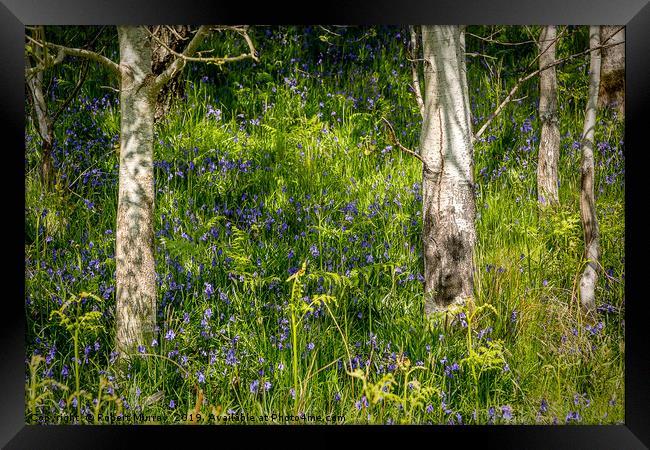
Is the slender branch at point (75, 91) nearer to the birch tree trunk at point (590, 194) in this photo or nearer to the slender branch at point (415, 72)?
the slender branch at point (415, 72)

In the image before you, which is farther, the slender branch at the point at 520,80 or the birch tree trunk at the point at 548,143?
the birch tree trunk at the point at 548,143

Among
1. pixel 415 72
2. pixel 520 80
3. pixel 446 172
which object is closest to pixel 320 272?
pixel 446 172

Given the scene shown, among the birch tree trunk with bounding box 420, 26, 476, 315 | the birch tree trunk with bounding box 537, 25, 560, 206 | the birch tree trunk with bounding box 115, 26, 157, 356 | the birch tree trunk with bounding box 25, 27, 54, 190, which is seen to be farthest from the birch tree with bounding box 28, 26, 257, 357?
the birch tree trunk with bounding box 537, 25, 560, 206

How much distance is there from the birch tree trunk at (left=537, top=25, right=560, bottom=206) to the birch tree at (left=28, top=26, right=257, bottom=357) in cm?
178

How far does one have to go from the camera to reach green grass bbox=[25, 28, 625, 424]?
4215 millimetres

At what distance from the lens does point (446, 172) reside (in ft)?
14.1

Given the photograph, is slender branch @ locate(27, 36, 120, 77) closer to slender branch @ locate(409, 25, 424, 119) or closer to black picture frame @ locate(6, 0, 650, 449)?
black picture frame @ locate(6, 0, 650, 449)

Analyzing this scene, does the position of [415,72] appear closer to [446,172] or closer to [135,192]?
[446,172]

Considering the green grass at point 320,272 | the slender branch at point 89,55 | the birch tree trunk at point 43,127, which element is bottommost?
the green grass at point 320,272

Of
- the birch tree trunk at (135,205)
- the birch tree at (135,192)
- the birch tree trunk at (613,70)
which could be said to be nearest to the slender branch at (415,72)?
the birch tree at (135,192)

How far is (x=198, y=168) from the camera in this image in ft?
16.2

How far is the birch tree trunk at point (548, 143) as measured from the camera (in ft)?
15.3
